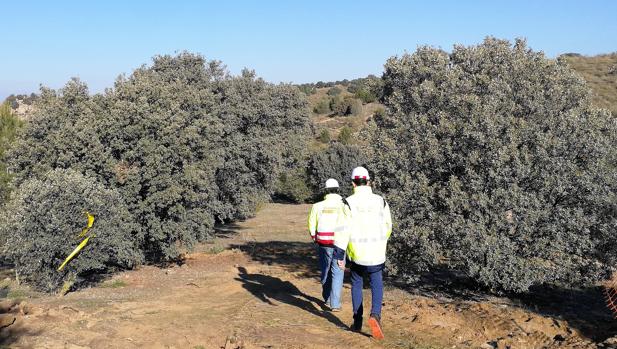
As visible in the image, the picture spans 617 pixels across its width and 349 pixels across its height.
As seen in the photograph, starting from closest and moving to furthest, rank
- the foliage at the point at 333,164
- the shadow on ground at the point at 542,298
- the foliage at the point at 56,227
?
the shadow on ground at the point at 542,298, the foliage at the point at 56,227, the foliage at the point at 333,164

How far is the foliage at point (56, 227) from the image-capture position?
11.6 m

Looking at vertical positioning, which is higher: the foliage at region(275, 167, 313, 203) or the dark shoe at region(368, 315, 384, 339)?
the dark shoe at region(368, 315, 384, 339)

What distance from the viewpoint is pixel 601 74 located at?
4897 cm

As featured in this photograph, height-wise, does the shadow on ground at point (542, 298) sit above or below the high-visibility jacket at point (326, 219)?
below

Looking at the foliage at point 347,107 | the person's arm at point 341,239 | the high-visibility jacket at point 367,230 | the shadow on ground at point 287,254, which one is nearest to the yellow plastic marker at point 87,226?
the shadow on ground at point 287,254

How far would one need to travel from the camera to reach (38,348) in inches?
247

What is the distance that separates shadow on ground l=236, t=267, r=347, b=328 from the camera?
28.0 feet

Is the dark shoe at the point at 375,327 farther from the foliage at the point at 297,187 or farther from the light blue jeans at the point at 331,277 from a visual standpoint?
the foliage at the point at 297,187

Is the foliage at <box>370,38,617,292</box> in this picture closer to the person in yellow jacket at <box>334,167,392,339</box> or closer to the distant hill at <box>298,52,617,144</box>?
the person in yellow jacket at <box>334,167,392,339</box>

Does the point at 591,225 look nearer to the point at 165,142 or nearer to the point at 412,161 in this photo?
the point at 412,161

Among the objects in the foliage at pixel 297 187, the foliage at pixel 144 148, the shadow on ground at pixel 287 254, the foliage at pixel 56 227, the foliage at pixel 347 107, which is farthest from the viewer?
the foliage at pixel 347 107

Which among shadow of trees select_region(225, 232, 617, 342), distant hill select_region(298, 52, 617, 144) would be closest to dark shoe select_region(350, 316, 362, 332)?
shadow of trees select_region(225, 232, 617, 342)

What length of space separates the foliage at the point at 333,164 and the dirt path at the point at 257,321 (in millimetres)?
24786

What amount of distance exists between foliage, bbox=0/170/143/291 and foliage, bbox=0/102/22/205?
4.91 meters
